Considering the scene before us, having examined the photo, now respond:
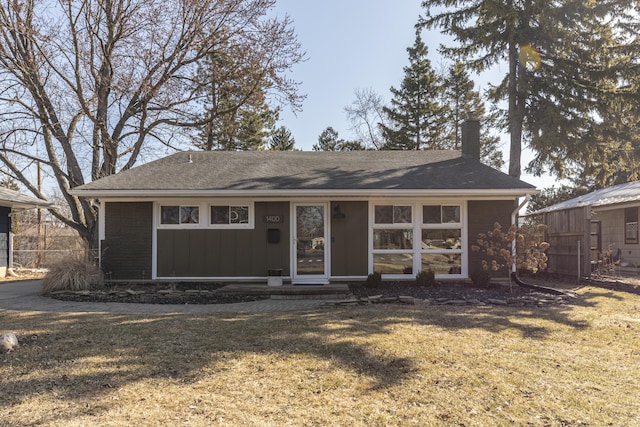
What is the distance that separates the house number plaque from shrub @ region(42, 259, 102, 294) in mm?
4206

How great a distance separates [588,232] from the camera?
1093 cm

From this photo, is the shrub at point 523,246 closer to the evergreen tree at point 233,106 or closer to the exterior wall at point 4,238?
the evergreen tree at point 233,106

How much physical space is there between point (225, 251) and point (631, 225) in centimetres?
1486

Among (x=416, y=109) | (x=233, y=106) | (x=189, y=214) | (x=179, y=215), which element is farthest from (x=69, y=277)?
(x=416, y=109)

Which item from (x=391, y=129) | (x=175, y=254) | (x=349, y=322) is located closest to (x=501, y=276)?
(x=349, y=322)

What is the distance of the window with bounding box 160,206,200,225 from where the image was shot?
10.4m

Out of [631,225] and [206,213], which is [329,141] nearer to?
[631,225]

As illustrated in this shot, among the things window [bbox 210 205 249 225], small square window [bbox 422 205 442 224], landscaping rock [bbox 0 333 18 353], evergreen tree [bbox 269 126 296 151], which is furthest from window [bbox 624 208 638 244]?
evergreen tree [bbox 269 126 296 151]

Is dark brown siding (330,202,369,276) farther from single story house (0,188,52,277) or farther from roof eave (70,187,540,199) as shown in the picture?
single story house (0,188,52,277)

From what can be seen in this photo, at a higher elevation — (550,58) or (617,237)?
(550,58)

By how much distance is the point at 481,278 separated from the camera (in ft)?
31.9

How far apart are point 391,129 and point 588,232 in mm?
18634

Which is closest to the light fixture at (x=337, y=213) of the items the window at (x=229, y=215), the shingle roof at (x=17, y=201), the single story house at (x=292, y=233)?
the single story house at (x=292, y=233)

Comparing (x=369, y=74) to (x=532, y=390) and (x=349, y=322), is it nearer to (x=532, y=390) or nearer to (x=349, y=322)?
(x=349, y=322)
